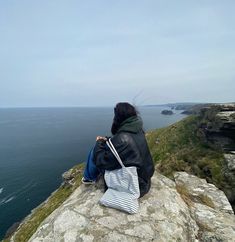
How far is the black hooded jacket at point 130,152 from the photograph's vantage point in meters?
6.22

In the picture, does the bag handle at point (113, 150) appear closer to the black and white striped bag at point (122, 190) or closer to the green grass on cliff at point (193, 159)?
the black and white striped bag at point (122, 190)

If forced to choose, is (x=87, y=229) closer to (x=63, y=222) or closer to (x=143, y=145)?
(x=63, y=222)

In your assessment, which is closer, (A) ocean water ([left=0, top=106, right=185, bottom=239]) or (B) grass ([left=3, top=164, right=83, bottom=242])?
(B) grass ([left=3, top=164, right=83, bottom=242])

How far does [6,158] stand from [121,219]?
303ft

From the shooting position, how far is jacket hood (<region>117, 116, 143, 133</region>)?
6.43 meters

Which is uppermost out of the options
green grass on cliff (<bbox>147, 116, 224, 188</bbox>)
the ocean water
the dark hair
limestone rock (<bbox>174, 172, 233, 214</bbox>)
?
the dark hair

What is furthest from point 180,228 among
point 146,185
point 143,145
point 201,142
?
point 201,142

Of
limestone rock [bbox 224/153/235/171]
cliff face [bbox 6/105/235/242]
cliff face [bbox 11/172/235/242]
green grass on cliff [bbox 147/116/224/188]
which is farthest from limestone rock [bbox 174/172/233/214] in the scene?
limestone rock [bbox 224/153/235/171]

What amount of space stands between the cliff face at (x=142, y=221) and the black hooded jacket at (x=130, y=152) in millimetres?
713

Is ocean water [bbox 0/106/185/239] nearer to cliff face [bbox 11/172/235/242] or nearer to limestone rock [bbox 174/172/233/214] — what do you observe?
limestone rock [bbox 174/172/233/214]

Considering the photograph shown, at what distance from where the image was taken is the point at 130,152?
6234mm

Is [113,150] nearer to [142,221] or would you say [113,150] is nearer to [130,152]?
[130,152]

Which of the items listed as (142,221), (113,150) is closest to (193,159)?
(142,221)

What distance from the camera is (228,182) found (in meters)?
13.9
